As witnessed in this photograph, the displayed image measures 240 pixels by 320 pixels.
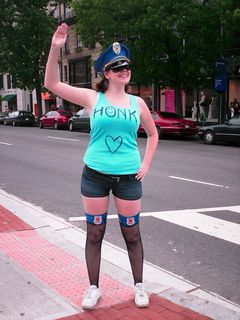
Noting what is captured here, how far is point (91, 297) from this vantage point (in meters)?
3.43

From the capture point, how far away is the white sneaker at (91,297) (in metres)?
3.38

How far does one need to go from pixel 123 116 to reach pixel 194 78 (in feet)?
62.3

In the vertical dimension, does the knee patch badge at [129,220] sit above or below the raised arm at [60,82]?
below

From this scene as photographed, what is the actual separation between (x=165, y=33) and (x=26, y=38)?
18.2 meters

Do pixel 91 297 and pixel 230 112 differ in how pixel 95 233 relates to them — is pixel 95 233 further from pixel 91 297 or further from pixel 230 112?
pixel 230 112

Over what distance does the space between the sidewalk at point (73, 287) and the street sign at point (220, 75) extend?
56.0ft

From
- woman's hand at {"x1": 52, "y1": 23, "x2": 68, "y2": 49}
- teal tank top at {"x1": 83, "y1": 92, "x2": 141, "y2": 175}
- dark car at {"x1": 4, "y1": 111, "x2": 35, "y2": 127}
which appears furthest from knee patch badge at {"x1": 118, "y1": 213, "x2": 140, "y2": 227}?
dark car at {"x1": 4, "y1": 111, "x2": 35, "y2": 127}

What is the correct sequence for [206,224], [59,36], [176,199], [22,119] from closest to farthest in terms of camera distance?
[59,36], [206,224], [176,199], [22,119]

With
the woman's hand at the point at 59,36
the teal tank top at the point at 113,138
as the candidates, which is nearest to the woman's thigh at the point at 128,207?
the teal tank top at the point at 113,138

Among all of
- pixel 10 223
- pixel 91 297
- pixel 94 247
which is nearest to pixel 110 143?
pixel 94 247

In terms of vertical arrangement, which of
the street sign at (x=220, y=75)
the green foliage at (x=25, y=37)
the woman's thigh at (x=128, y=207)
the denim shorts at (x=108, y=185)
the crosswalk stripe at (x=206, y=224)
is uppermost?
the green foliage at (x=25, y=37)

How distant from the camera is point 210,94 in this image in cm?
2656

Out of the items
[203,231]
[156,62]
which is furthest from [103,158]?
[156,62]

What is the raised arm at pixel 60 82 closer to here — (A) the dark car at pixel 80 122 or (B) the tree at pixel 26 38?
(A) the dark car at pixel 80 122
